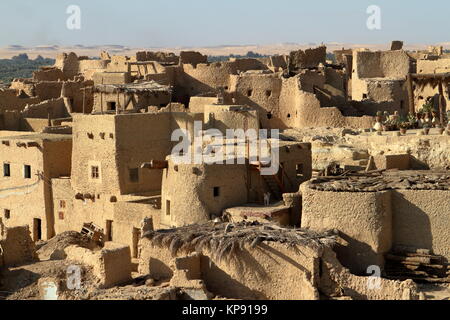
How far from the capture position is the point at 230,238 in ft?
85.6

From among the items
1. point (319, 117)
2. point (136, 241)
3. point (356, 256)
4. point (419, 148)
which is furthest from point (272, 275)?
point (319, 117)

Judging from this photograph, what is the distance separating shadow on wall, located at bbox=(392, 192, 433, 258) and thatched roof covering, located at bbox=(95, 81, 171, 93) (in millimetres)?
13429

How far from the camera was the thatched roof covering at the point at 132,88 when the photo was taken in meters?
37.8

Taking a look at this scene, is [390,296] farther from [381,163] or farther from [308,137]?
[308,137]

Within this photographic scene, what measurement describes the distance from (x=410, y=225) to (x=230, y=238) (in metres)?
4.50

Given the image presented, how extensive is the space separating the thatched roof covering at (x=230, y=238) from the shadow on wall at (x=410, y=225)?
172cm

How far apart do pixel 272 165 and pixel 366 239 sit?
4584 mm

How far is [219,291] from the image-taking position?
26.2 metres

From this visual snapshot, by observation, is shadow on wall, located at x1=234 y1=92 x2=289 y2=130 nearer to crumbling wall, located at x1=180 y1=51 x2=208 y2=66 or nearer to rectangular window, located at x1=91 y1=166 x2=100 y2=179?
crumbling wall, located at x1=180 y1=51 x2=208 y2=66

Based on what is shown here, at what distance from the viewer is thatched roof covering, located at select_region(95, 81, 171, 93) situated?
37.8 m

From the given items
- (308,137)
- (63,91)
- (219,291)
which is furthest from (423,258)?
(63,91)

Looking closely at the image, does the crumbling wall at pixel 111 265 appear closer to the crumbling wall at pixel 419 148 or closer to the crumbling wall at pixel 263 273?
the crumbling wall at pixel 263 273

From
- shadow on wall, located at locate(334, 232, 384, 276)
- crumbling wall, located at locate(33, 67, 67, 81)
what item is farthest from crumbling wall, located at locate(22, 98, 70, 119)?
shadow on wall, located at locate(334, 232, 384, 276)

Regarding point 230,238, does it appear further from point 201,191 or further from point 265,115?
point 265,115
